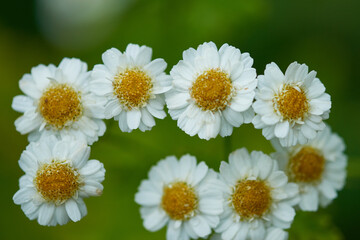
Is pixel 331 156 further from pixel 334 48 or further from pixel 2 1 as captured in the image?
pixel 2 1

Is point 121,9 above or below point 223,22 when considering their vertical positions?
above

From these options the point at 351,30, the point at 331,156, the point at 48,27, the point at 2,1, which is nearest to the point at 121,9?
the point at 48,27

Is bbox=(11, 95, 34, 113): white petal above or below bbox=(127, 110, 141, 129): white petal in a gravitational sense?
above

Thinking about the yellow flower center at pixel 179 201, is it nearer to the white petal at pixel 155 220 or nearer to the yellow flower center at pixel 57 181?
the white petal at pixel 155 220

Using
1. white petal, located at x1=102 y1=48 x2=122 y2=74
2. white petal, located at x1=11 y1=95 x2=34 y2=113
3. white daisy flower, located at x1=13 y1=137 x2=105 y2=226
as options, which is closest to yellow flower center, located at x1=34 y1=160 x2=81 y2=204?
white daisy flower, located at x1=13 y1=137 x2=105 y2=226

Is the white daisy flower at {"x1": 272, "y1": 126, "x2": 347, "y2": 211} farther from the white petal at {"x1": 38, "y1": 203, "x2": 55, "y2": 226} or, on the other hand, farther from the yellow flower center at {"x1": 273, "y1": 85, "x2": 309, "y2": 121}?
the white petal at {"x1": 38, "y1": 203, "x2": 55, "y2": 226}

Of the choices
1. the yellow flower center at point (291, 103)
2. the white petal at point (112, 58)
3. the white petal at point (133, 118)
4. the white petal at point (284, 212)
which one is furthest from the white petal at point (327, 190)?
the white petal at point (112, 58)

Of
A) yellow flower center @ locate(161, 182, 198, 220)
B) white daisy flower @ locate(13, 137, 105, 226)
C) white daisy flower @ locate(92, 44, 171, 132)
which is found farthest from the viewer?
yellow flower center @ locate(161, 182, 198, 220)
